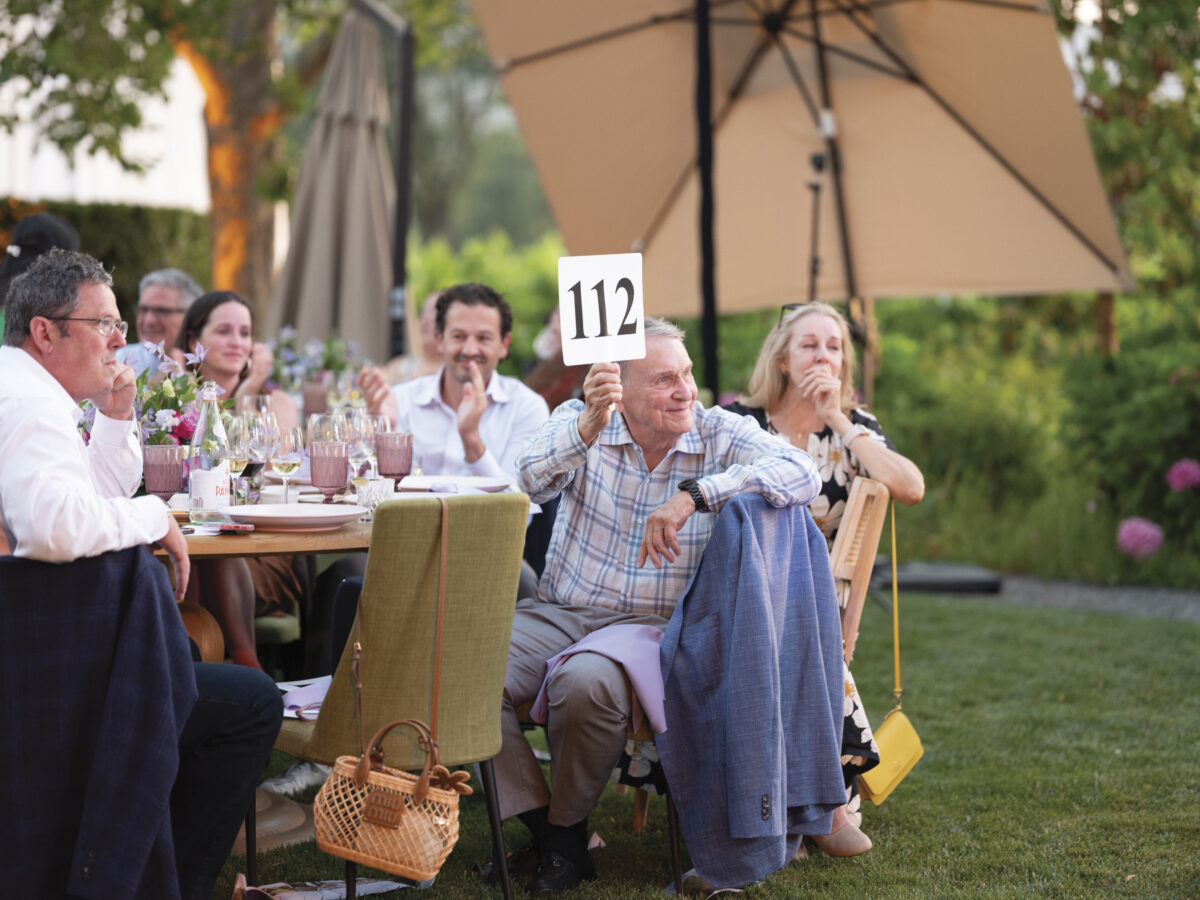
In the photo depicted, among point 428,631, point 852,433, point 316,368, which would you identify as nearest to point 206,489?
point 428,631

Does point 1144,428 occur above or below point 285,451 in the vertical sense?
below

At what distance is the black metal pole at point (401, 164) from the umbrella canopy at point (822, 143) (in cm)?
117

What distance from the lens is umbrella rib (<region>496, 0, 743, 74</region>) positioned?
6.18 meters

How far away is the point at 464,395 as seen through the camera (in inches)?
179

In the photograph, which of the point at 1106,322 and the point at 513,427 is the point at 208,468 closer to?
the point at 513,427

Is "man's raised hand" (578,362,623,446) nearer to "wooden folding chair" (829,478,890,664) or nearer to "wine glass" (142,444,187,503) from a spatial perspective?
"wooden folding chair" (829,478,890,664)

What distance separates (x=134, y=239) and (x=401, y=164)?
2.92 metres

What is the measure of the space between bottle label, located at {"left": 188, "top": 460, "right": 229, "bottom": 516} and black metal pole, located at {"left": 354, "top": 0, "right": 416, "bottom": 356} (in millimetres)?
4482

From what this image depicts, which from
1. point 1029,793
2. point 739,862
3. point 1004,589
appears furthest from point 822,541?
point 1004,589

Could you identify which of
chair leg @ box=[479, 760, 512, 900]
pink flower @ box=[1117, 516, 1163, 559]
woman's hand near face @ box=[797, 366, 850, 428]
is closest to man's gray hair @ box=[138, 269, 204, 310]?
woman's hand near face @ box=[797, 366, 850, 428]

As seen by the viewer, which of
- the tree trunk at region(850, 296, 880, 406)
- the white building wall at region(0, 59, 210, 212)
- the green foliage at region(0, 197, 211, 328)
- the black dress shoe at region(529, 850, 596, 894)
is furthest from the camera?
the white building wall at region(0, 59, 210, 212)

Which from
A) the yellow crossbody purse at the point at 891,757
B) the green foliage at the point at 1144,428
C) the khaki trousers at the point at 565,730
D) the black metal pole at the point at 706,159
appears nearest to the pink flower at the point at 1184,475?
the green foliage at the point at 1144,428

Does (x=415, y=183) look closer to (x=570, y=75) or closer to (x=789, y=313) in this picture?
(x=570, y=75)

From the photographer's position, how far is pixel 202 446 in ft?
10.6
